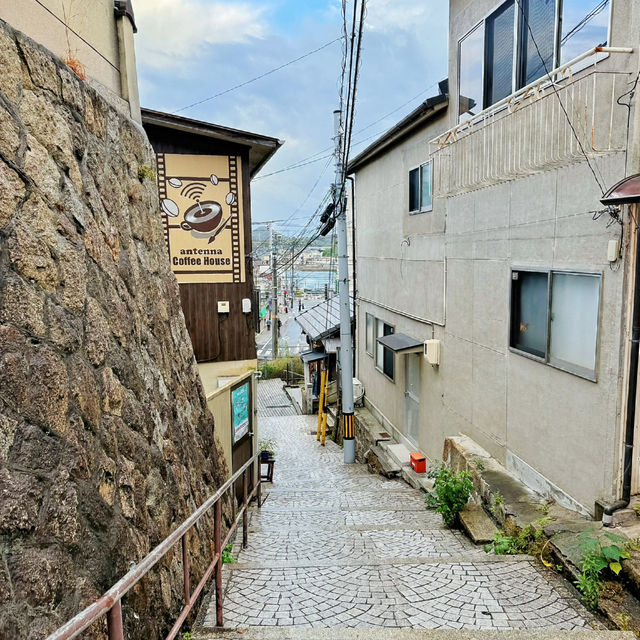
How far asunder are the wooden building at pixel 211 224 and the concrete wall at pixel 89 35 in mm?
4007

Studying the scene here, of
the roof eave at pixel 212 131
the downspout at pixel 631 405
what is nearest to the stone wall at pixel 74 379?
the downspout at pixel 631 405

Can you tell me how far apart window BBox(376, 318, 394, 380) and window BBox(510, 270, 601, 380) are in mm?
6387

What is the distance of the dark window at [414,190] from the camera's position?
11.0 m

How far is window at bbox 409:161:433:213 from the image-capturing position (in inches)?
410

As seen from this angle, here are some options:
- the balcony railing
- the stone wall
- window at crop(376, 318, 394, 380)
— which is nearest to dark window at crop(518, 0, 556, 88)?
the balcony railing

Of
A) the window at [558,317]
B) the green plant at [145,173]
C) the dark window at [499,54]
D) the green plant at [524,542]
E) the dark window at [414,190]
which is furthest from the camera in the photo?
the dark window at [414,190]

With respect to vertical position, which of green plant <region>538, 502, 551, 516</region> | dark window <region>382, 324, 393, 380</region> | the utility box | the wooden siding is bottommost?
the utility box

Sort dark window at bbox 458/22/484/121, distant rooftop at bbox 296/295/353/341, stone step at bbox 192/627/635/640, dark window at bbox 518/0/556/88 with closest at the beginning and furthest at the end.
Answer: stone step at bbox 192/627/635/640, dark window at bbox 518/0/556/88, dark window at bbox 458/22/484/121, distant rooftop at bbox 296/295/353/341

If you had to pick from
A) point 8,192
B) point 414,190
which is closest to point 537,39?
point 414,190

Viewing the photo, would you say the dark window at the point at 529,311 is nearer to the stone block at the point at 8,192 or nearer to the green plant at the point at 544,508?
the green plant at the point at 544,508

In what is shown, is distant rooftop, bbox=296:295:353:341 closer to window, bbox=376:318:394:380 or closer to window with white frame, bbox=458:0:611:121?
window, bbox=376:318:394:380

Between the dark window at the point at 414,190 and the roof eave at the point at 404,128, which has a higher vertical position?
the roof eave at the point at 404,128

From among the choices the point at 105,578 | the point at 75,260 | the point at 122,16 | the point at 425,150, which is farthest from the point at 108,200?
the point at 425,150

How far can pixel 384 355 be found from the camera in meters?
14.1
